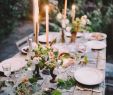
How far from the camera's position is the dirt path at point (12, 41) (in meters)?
7.15

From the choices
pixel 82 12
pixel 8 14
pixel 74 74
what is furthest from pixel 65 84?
pixel 82 12

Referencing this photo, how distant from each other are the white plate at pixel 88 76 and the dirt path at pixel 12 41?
155 inches

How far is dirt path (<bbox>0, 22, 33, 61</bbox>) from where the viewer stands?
7.15 meters

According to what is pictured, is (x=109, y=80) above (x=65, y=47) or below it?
below

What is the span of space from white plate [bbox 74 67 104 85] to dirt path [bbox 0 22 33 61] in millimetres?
3929

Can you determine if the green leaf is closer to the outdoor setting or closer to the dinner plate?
the outdoor setting

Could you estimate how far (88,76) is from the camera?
308 cm

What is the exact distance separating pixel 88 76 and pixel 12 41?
17.9 ft

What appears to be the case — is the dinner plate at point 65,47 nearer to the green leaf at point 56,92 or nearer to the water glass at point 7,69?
the water glass at point 7,69

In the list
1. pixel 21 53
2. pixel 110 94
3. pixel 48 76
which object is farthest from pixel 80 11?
pixel 48 76

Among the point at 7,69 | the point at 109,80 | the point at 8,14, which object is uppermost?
the point at 8,14

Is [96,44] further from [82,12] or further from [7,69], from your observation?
[82,12]

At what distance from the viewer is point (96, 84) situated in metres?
2.87

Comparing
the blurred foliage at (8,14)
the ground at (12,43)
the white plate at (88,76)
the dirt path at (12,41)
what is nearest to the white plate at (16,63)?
the white plate at (88,76)
